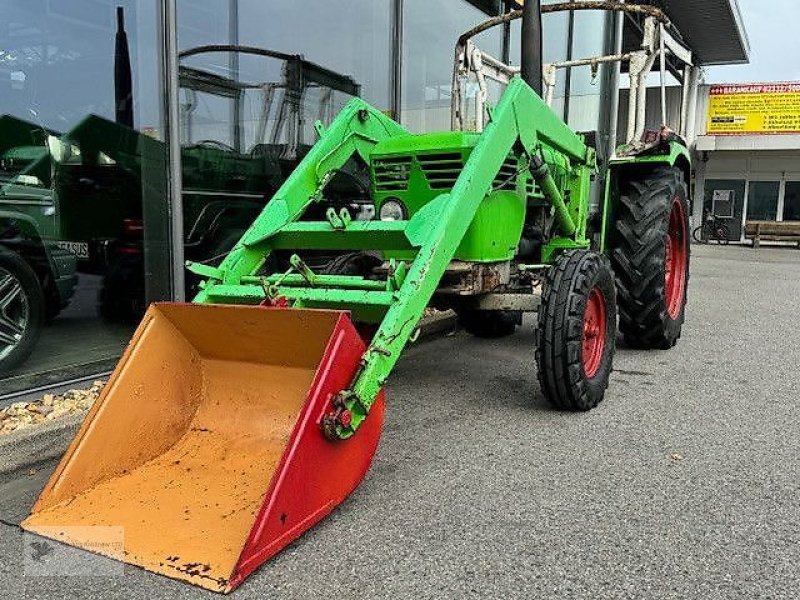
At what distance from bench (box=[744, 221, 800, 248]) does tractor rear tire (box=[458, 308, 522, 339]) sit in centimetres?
1877

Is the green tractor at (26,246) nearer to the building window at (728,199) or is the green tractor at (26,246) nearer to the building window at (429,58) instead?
the building window at (429,58)

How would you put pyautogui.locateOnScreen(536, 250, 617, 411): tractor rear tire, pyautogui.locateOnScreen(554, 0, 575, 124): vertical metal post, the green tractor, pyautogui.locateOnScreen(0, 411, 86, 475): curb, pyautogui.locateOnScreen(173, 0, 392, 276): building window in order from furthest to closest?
pyautogui.locateOnScreen(554, 0, 575, 124): vertical metal post < pyautogui.locateOnScreen(173, 0, 392, 276): building window < the green tractor < pyautogui.locateOnScreen(536, 250, 617, 411): tractor rear tire < pyautogui.locateOnScreen(0, 411, 86, 475): curb

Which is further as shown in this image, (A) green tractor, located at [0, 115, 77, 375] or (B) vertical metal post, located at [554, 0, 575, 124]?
(B) vertical metal post, located at [554, 0, 575, 124]

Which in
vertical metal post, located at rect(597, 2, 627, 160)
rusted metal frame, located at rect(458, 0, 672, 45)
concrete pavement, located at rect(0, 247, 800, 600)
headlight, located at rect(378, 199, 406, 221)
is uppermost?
vertical metal post, located at rect(597, 2, 627, 160)

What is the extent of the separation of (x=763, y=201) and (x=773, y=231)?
2826mm

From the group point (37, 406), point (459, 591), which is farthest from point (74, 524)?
point (37, 406)

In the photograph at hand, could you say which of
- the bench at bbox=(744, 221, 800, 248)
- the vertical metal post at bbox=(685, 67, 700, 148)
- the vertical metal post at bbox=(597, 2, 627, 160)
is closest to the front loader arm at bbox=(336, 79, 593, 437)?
the vertical metal post at bbox=(597, 2, 627, 160)

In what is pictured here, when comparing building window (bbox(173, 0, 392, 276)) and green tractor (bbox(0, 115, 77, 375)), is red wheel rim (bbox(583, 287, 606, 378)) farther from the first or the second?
green tractor (bbox(0, 115, 77, 375))

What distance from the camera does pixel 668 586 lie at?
2244mm

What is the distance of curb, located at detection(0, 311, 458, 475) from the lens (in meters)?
3.17

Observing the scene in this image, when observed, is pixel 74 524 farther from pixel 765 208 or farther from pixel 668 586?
pixel 765 208

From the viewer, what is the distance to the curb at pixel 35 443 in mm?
3164

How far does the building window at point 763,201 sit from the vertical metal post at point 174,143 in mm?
24163

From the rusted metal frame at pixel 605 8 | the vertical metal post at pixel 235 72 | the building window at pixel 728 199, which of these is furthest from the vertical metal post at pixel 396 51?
the building window at pixel 728 199
